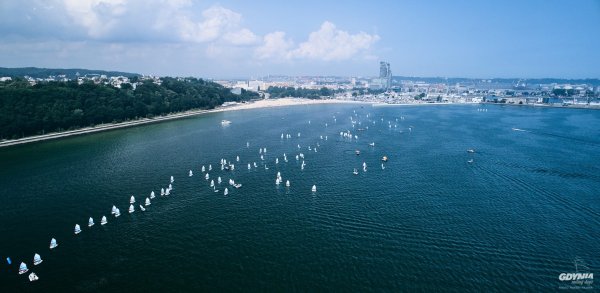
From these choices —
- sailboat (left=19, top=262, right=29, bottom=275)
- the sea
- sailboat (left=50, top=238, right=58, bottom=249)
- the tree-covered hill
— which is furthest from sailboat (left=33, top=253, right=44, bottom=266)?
the tree-covered hill

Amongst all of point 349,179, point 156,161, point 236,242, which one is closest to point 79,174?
point 156,161

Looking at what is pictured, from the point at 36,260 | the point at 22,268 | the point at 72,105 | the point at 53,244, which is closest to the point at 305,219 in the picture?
the point at 53,244

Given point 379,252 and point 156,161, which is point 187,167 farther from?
point 379,252

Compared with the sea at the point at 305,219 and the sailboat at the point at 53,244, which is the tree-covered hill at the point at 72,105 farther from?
the sailboat at the point at 53,244

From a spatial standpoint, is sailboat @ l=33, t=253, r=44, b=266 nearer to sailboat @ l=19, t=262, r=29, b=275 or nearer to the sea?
the sea

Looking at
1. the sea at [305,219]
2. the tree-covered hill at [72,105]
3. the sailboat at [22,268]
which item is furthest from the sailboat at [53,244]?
the tree-covered hill at [72,105]

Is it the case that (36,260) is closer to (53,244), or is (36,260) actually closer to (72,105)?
(53,244)
